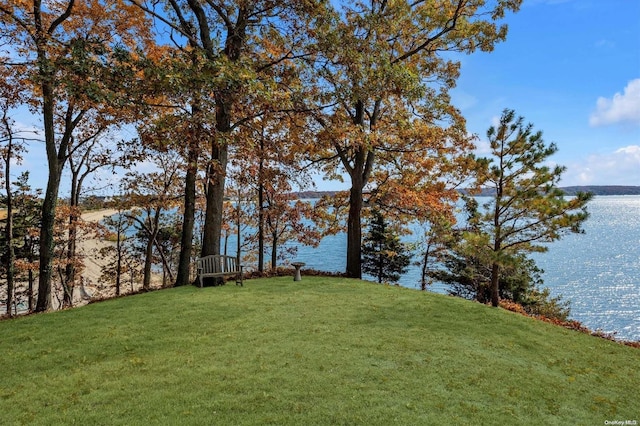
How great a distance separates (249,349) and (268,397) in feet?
5.15

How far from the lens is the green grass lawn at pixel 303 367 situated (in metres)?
3.62

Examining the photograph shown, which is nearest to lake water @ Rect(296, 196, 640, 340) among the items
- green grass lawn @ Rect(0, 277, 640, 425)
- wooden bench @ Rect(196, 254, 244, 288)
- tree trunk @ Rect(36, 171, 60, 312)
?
green grass lawn @ Rect(0, 277, 640, 425)

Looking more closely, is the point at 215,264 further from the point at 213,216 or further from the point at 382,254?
the point at 382,254

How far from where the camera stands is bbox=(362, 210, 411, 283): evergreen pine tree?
75.7ft

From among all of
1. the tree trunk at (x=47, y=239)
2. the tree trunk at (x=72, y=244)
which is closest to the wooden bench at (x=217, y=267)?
the tree trunk at (x=47, y=239)

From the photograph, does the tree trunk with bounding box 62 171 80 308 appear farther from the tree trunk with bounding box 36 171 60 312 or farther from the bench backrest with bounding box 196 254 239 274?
the bench backrest with bounding box 196 254 239 274

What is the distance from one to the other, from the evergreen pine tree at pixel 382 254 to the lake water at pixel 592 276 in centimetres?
450

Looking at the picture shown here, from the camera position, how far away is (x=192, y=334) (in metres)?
6.07

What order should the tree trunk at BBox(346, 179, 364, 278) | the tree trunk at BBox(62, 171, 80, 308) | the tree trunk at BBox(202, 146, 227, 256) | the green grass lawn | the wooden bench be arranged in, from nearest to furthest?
the green grass lawn, the wooden bench, the tree trunk at BBox(202, 146, 227, 256), the tree trunk at BBox(346, 179, 364, 278), the tree trunk at BBox(62, 171, 80, 308)

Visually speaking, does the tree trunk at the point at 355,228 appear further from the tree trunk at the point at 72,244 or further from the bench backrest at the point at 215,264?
the tree trunk at the point at 72,244

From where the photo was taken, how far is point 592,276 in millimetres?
31594

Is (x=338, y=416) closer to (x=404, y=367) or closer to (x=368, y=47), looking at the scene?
(x=404, y=367)

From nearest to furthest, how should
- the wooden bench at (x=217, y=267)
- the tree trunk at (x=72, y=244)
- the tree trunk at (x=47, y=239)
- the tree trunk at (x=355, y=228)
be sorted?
the tree trunk at (x=47, y=239) → the wooden bench at (x=217, y=267) → the tree trunk at (x=355, y=228) → the tree trunk at (x=72, y=244)

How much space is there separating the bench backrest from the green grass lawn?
195cm
